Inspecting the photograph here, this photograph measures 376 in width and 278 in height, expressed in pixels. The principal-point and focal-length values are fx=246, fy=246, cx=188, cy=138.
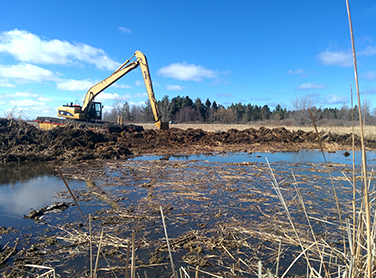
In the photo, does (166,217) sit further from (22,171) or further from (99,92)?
(99,92)

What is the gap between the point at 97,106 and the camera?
2116cm

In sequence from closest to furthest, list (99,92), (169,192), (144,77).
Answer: (169,192) → (144,77) → (99,92)

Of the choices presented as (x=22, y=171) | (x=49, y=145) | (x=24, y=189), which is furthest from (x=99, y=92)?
(x=24, y=189)

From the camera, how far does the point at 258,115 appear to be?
3880 inches

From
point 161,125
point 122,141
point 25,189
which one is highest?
point 161,125

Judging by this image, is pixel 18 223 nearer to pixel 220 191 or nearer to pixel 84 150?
pixel 220 191

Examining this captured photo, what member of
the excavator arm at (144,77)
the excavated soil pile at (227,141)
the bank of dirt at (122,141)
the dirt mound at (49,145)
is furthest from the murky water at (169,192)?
the excavator arm at (144,77)

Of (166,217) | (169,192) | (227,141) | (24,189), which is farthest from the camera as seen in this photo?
(227,141)

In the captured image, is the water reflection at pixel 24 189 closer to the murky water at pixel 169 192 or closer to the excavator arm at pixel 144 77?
the murky water at pixel 169 192

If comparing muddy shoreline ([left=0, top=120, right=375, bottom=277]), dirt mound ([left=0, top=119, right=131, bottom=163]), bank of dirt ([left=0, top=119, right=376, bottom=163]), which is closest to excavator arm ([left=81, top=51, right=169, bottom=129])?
bank of dirt ([left=0, top=119, right=376, bottom=163])

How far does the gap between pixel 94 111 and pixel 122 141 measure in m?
7.18

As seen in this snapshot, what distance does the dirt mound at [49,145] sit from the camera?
10.3 metres

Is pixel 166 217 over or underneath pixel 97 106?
underneath

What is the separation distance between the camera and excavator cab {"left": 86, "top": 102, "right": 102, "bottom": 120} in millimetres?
20578
